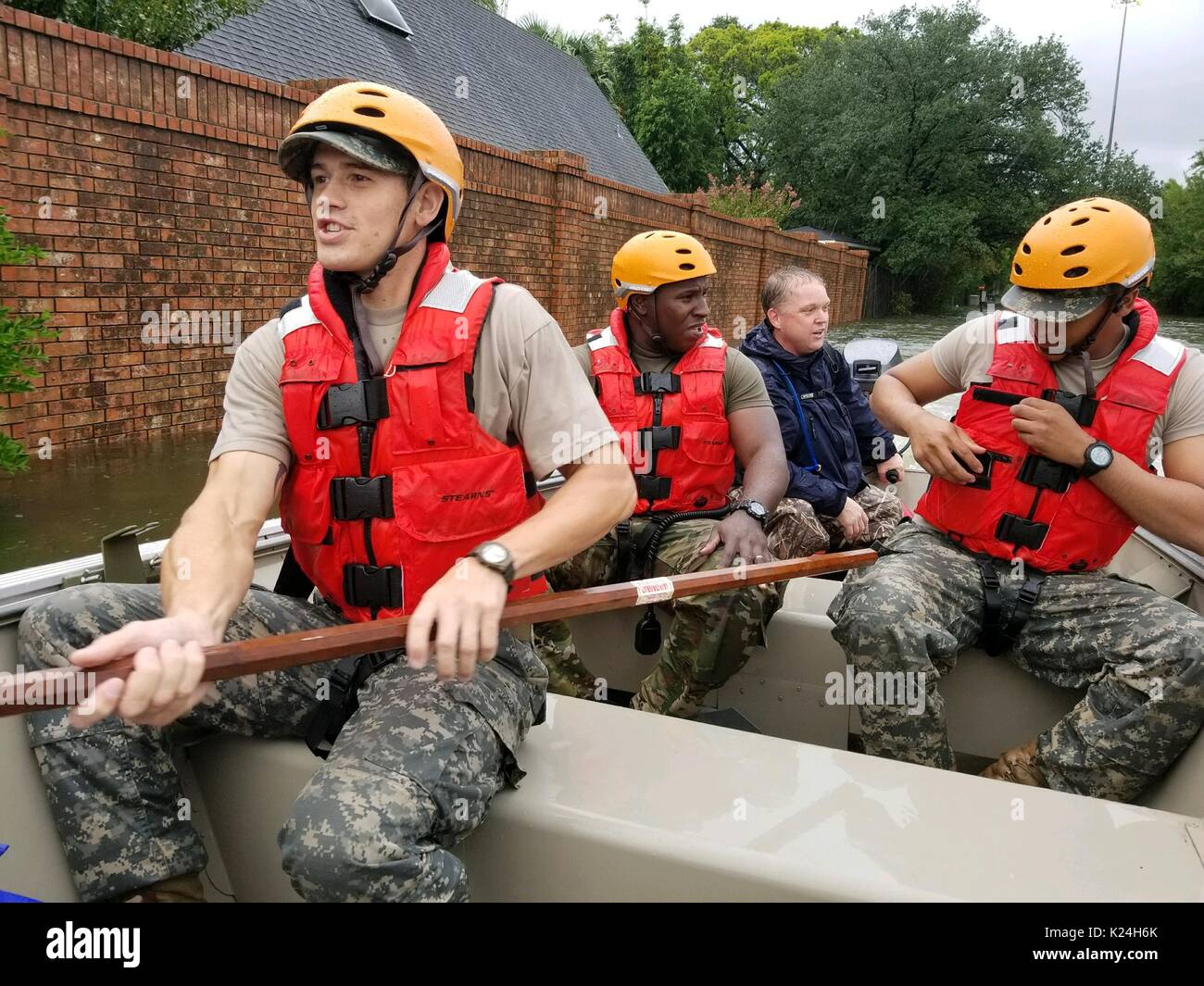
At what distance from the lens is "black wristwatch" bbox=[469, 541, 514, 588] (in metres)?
1.54

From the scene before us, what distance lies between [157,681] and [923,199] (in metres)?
32.5

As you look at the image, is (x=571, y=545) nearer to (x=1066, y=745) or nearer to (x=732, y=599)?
(x=732, y=599)

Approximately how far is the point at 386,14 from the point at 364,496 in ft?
48.0

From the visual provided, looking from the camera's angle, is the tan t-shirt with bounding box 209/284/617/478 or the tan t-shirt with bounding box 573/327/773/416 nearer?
the tan t-shirt with bounding box 209/284/617/478

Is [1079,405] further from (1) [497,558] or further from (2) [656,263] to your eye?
(1) [497,558]

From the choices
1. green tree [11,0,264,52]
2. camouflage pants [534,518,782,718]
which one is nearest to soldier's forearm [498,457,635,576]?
camouflage pants [534,518,782,718]

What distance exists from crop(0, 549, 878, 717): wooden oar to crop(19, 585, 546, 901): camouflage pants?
0.20 metres

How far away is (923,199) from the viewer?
30.3m

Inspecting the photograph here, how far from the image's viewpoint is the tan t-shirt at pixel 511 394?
1.88 meters

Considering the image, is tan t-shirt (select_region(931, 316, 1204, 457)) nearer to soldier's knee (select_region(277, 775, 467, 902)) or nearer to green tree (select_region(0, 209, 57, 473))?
soldier's knee (select_region(277, 775, 467, 902))

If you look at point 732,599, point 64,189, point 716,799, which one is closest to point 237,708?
point 716,799

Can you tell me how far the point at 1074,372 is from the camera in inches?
102

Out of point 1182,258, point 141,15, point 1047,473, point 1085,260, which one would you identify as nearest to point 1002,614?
point 1047,473

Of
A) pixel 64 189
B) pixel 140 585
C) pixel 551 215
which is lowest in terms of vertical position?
pixel 140 585
